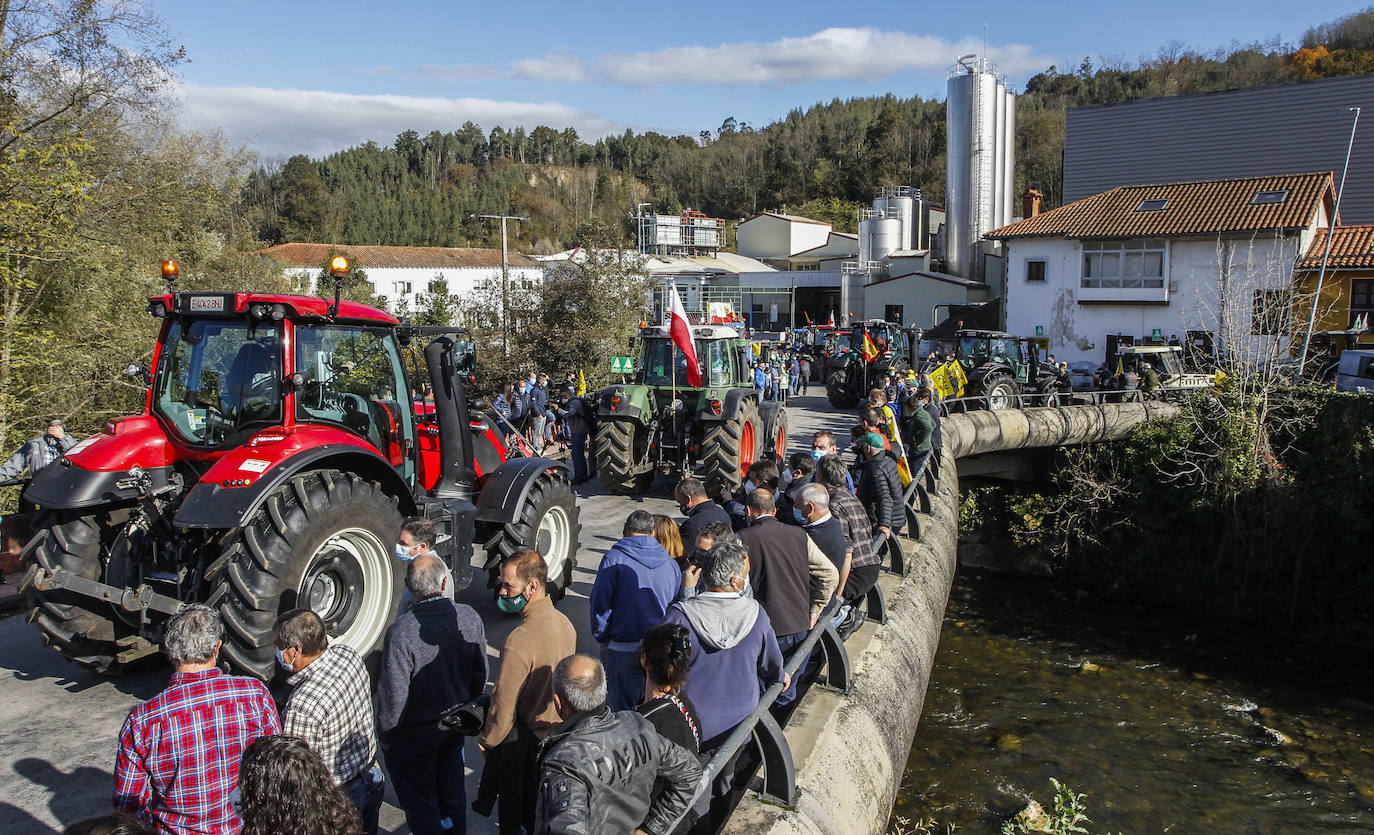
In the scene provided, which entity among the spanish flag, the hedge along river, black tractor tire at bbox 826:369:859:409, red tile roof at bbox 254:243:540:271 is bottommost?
the hedge along river

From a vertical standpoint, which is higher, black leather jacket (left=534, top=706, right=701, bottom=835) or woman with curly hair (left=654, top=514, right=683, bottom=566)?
woman with curly hair (left=654, top=514, right=683, bottom=566)

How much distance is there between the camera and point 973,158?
40.2m

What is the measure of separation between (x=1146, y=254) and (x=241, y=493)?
92.2 ft

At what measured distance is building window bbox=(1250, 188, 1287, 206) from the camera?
25.1 m

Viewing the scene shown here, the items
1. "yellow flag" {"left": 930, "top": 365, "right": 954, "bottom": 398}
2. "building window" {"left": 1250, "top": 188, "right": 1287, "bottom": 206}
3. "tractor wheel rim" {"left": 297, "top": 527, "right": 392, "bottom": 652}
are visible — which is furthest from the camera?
"building window" {"left": 1250, "top": 188, "right": 1287, "bottom": 206}

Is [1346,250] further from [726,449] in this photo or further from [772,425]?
[726,449]

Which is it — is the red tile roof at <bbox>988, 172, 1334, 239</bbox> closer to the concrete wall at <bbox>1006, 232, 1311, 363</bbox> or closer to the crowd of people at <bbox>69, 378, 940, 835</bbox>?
the concrete wall at <bbox>1006, 232, 1311, 363</bbox>

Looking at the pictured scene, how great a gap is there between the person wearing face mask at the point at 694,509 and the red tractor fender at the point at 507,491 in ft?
5.82

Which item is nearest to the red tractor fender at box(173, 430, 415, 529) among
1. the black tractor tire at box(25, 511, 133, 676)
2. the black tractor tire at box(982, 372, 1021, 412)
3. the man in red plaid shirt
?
the black tractor tire at box(25, 511, 133, 676)

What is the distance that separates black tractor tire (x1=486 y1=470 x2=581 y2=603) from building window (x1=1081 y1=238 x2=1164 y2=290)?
24.7 m

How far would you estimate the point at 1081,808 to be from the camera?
8.02m

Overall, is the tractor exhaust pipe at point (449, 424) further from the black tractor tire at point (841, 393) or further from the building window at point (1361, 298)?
the building window at point (1361, 298)

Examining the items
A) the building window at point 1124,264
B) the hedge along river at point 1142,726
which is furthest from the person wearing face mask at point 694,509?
the building window at point 1124,264

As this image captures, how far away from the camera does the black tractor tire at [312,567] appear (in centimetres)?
484
